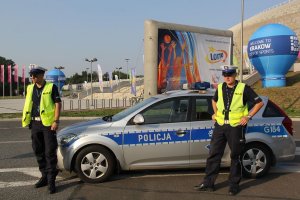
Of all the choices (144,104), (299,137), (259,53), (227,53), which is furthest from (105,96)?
(144,104)

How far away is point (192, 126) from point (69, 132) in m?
1.95

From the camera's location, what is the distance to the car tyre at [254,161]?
6.18 m

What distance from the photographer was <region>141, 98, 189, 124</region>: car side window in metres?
6.17

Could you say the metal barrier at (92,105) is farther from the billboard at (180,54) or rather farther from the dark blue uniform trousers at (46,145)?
the dark blue uniform trousers at (46,145)

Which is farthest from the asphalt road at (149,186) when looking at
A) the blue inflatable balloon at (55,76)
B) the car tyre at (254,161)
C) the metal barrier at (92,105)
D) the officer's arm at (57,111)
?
the blue inflatable balloon at (55,76)

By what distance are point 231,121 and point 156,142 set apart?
1.31 m

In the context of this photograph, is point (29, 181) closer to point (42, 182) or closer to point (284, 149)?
point (42, 182)

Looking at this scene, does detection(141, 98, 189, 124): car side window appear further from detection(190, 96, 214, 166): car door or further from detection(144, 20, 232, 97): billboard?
detection(144, 20, 232, 97): billboard

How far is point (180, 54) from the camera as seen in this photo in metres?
22.3

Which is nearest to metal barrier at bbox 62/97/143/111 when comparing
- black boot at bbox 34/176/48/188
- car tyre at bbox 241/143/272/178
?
car tyre at bbox 241/143/272/178

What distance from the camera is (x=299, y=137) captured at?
36.4ft

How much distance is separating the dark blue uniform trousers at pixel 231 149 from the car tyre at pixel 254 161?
82cm

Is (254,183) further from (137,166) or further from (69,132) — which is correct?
(69,132)

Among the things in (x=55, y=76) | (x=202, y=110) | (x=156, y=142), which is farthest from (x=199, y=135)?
(x=55, y=76)
